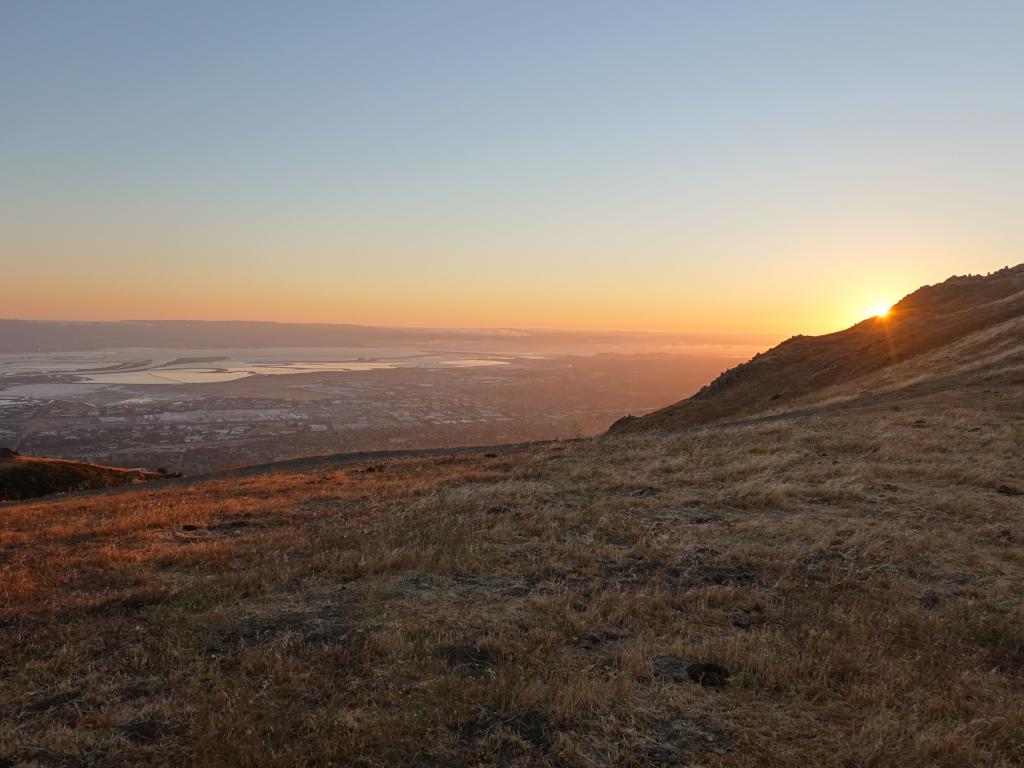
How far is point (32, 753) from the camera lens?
476cm

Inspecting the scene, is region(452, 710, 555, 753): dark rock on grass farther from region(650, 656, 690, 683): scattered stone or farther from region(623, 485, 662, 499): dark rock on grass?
region(623, 485, 662, 499): dark rock on grass

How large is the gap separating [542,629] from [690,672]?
1.77 metres

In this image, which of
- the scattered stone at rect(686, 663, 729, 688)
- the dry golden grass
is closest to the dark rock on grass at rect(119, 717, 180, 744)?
the dry golden grass

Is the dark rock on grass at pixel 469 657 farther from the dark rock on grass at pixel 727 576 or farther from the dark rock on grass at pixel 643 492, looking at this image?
the dark rock on grass at pixel 643 492

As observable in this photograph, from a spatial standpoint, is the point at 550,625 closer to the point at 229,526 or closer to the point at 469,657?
the point at 469,657

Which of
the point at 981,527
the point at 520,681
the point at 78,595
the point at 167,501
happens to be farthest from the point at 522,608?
the point at 167,501

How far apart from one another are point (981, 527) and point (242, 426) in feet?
327

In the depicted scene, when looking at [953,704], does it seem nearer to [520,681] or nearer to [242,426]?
[520,681]

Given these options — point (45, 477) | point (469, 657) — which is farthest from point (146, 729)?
point (45, 477)

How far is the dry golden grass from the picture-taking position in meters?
4.90

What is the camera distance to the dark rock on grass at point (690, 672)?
19.2 feet

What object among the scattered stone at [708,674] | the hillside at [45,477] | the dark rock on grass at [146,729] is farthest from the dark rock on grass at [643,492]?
the hillside at [45,477]

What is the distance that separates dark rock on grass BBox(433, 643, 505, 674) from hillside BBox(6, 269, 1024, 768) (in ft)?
0.11

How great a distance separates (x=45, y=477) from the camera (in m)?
30.6
